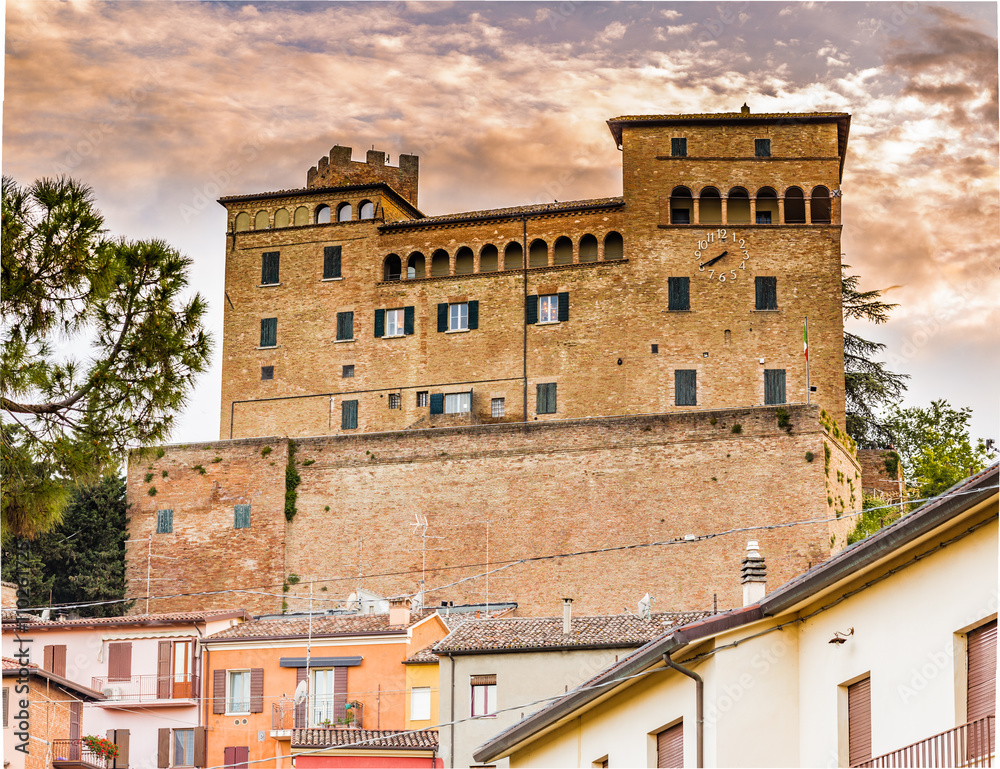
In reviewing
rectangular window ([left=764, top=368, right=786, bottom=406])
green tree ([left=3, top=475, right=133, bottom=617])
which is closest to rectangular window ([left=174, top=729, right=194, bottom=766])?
green tree ([left=3, top=475, right=133, bottom=617])

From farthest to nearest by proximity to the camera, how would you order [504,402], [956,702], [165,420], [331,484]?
[504,402]
[331,484]
[165,420]
[956,702]

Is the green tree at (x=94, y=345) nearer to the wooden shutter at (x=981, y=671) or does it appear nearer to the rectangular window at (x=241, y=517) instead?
the wooden shutter at (x=981, y=671)

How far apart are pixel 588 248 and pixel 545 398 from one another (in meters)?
4.75

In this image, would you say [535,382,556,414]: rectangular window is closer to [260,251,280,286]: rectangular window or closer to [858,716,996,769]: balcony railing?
[260,251,280,286]: rectangular window

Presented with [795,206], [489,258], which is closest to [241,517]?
[489,258]

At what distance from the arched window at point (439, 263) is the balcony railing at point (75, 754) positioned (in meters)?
21.4

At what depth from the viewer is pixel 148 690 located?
111ft

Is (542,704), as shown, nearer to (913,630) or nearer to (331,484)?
(913,630)

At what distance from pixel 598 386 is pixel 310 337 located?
9299 millimetres

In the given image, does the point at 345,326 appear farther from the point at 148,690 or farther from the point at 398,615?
the point at 398,615

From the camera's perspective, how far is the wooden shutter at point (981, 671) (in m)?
10.5

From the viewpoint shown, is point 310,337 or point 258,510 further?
point 310,337

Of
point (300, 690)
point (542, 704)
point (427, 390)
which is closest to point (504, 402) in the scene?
point (427, 390)

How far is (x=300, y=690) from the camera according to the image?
31.7 m
